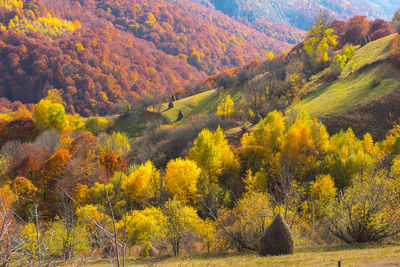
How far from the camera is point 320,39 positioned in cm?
7331

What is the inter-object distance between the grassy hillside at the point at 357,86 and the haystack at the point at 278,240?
39.4 metres

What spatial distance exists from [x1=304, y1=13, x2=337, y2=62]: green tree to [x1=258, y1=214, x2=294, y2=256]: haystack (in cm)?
6500

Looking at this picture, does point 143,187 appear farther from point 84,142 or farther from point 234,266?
point 234,266

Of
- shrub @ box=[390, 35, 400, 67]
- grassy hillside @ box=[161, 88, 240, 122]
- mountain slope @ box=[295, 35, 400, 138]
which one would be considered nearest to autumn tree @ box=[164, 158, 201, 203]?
mountain slope @ box=[295, 35, 400, 138]

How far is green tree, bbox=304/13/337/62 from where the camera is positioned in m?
70.3

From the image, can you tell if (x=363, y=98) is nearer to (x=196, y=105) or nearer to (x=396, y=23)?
(x=396, y=23)

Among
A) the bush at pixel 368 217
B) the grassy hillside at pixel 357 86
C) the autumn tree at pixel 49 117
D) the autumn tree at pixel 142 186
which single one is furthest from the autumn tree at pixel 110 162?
the autumn tree at pixel 49 117

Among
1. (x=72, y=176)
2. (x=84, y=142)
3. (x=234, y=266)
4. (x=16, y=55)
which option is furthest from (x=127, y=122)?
(x=16, y=55)

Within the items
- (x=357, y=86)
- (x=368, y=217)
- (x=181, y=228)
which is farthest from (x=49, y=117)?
(x=368, y=217)

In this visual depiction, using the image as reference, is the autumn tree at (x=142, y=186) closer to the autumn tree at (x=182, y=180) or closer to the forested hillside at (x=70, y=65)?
the autumn tree at (x=182, y=180)

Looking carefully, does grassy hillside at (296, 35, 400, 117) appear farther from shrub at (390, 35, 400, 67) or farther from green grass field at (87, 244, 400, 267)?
green grass field at (87, 244, 400, 267)

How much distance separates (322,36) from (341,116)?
35811mm

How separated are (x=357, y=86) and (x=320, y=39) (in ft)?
89.5

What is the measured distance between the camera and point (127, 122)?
89.2 metres
